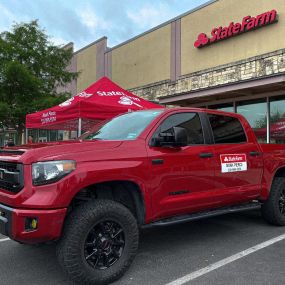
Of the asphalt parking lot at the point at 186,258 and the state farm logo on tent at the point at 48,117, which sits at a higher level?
the state farm logo on tent at the point at 48,117

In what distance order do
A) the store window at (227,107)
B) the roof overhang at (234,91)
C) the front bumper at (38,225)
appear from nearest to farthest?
the front bumper at (38,225), the roof overhang at (234,91), the store window at (227,107)

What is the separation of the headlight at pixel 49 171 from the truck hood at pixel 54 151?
0.17ft

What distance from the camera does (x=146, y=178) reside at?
14.0ft

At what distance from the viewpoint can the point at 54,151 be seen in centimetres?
382

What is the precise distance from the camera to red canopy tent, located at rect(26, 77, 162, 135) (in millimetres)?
8352

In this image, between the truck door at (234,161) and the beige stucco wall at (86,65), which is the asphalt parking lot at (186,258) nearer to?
the truck door at (234,161)

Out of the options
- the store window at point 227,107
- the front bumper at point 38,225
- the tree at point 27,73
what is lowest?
the front bumper at point 38,225

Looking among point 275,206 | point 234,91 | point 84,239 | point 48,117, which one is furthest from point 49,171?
point 234,91

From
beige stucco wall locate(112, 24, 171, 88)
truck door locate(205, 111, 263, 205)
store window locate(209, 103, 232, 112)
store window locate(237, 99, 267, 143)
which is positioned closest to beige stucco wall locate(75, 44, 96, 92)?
beige stucco wall locate(112, 24, 171, 88)

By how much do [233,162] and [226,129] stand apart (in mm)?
517

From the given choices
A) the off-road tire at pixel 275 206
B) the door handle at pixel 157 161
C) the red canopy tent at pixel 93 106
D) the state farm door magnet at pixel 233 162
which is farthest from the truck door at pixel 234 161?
the red canopy tent at pixel 93 106

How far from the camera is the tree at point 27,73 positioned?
15.7 meters

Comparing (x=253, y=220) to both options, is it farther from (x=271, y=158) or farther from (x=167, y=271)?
(x=167, y=271)

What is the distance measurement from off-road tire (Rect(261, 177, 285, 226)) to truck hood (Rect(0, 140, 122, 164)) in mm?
3010
